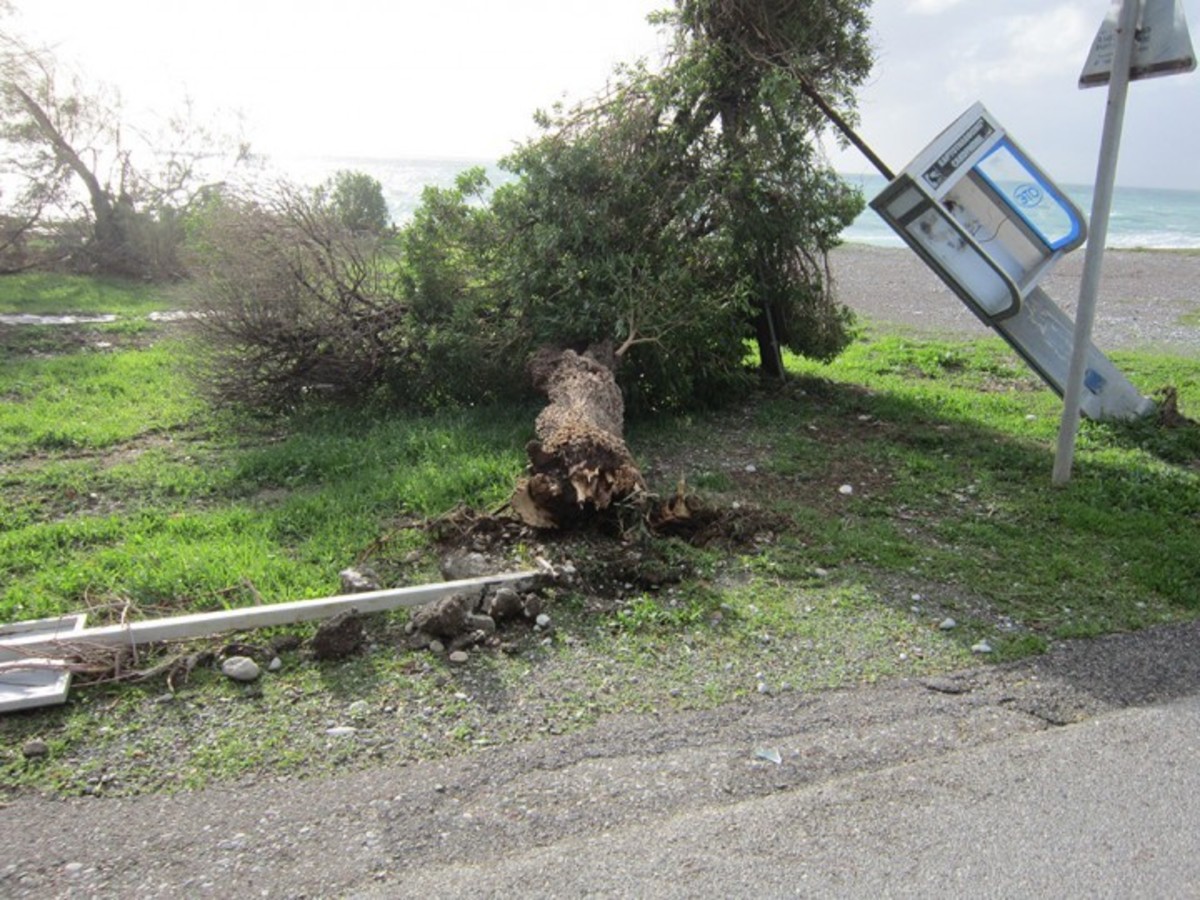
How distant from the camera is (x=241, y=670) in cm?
416

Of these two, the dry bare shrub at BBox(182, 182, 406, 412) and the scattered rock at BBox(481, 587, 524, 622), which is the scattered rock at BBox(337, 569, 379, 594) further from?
the dry bare shrub at BBox(182, 182, 406, 412)

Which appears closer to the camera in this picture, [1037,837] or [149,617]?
[1037,837]

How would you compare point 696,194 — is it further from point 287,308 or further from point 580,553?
point 580,553

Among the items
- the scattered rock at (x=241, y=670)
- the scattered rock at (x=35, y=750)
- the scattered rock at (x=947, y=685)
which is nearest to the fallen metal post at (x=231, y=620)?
the scattered rock at (x=241, y=670)

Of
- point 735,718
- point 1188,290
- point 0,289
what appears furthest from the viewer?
point 1188,290

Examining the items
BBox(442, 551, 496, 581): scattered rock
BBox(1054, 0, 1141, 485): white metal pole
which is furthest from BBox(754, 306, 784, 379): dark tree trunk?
BBox(442, 551, 496, 581): scattered rock

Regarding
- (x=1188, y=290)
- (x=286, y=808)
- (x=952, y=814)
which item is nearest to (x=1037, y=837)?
(x=952, y=814)

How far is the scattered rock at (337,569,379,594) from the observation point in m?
4.80

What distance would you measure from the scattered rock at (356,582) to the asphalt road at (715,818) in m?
1.39

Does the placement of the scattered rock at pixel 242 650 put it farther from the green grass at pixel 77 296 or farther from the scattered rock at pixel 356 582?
the green grass at pixel 77 296

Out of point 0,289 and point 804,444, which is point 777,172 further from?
point 0,289

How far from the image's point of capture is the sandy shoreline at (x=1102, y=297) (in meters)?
15.3

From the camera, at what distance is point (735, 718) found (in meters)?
3.94

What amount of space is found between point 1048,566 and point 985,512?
898 mm
